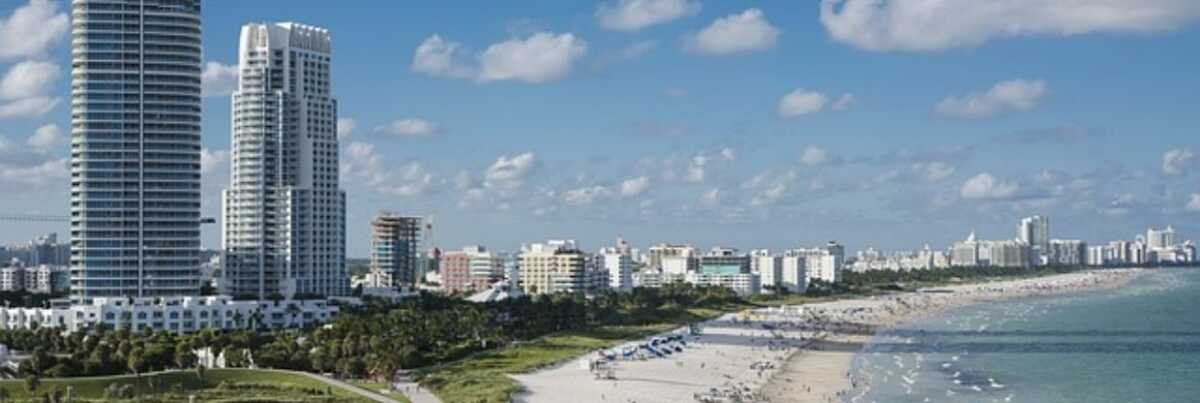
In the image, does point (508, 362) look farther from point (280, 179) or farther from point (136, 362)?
point (280, 179)

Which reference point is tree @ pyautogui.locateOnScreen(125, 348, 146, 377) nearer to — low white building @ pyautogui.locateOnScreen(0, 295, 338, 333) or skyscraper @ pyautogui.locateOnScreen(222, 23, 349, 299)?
low white building @ pyautogui.locateOnScreen(0, 295, 338, 333)

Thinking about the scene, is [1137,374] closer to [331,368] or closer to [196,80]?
[331,368]

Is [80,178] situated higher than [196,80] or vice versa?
[196,80]

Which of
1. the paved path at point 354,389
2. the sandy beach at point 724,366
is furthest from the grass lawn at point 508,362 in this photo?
the paved path at point 354,389

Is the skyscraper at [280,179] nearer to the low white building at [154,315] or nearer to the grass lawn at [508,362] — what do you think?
the low white building at [154,315]

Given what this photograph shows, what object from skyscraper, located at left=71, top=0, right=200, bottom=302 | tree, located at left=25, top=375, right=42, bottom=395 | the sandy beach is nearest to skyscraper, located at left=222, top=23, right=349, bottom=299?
skyscraper, located at left=71, top=0, right=200, bottom=302

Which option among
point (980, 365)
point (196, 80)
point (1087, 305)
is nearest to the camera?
point (980, 365)

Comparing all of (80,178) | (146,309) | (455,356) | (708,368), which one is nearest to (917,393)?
(708,368)
